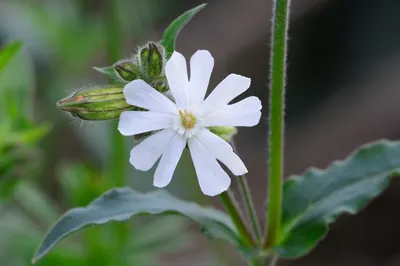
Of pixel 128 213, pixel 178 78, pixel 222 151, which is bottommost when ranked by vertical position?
pixel 128 213

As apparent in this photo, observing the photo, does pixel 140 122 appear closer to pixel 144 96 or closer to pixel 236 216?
pixel 144 96

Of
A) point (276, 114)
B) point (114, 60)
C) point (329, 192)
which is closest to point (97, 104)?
point (276, 114)

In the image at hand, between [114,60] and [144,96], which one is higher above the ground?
[144,96]

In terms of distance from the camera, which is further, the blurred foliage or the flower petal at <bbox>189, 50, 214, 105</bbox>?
the blurred foliage

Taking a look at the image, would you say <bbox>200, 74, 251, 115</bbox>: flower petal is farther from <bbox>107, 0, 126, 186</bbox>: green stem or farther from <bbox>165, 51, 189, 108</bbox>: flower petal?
<bbox>107, 0, 126, 186</bbox>: green stem

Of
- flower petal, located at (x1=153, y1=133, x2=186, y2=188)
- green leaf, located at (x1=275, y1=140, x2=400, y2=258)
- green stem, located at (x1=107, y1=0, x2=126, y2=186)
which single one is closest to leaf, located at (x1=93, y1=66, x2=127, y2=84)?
flower petal, located at (x1=153, y1=133, x2=186, y2=188)

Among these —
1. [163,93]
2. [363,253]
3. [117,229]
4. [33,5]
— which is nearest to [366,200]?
[163,93]

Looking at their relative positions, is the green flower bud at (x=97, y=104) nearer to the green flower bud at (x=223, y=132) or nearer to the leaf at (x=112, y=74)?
the leaf at (x=112, y=74)
